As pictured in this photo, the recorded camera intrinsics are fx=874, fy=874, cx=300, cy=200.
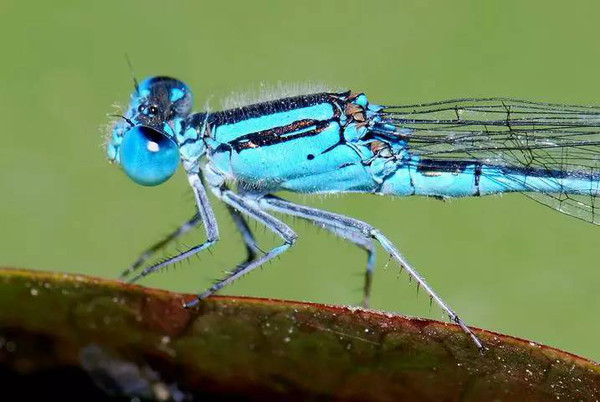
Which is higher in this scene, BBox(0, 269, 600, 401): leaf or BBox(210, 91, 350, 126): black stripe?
BBox(210, 91, 350, 126): black stripe

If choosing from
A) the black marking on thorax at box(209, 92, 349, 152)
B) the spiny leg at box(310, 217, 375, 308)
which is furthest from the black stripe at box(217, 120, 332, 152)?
the spiny leg at box(310, 217, 375, 308)

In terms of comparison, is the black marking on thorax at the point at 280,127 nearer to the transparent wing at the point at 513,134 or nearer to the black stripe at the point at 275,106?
A: the black stripe at the point at 275,106

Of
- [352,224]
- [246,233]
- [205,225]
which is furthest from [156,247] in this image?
[352,224]

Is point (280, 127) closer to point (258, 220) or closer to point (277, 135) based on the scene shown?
point (277, 135)

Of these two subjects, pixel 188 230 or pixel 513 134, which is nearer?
pixel 513 134

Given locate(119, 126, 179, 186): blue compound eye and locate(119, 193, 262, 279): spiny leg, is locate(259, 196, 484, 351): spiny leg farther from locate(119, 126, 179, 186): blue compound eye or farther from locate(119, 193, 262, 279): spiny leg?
locate(119, 126, 179, 186): blue compound eye
